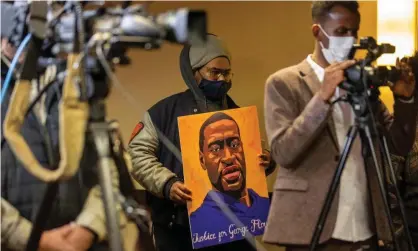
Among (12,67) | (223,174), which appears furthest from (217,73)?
(12,67)

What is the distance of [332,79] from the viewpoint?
1293 millimetres

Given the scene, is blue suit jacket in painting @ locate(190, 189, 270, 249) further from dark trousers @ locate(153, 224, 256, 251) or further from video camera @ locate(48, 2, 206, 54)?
video camera @ locate(48, 2, 206, 54)

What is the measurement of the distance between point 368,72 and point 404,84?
0.14 metres

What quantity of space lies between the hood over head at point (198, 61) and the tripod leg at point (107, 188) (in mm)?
606

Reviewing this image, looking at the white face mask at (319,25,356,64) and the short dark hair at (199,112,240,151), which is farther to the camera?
the short dark hair at (199,112,240,151)

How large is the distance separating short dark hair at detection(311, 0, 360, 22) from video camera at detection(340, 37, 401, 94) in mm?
81

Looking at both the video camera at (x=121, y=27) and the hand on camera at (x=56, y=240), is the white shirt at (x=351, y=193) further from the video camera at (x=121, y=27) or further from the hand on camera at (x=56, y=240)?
the hand on camera at (x=56, y=240)

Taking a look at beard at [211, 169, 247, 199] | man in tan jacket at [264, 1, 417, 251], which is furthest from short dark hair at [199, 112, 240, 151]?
man in tan jacket at [264, 1, 417, 251]

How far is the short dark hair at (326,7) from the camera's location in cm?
137

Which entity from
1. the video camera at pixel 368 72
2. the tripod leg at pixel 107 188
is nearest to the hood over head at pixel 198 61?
the video camera at pixel 368 72

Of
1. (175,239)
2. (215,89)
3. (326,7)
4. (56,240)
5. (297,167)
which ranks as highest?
(326,7)

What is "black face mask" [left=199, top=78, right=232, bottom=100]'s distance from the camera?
1666 millimetres

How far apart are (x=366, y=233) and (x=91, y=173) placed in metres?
0.61

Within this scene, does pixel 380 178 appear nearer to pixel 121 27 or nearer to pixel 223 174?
pixel 223 174
